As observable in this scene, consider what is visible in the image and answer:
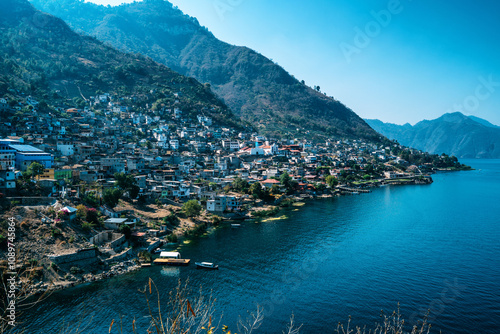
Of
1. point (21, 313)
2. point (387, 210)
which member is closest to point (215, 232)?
point (21, 313)

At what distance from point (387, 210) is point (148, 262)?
149 feet

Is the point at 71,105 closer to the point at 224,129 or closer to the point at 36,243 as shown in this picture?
the point at 224,129

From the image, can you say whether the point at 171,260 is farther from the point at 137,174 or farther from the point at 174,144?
the point at 174,144

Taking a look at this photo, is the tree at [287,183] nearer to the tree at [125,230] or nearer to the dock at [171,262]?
the tree at [125,230]

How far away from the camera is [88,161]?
184 feet

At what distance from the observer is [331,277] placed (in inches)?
1147

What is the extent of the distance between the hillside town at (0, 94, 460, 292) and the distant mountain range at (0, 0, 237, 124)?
7371 mm

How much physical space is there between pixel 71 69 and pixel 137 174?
3129 inches

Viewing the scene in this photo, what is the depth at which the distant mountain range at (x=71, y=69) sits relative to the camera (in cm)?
9738

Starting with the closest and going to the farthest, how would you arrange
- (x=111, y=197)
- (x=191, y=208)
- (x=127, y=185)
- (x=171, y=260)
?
1. (x=171, y=260)
2. (x=111, y=197)
3. (x=191, y=208)
4. (x=127, y=185)

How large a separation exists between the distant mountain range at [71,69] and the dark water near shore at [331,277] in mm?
81355

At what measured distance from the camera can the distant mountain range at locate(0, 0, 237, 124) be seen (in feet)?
319

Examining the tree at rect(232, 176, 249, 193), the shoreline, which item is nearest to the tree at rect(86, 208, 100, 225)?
the shoreline

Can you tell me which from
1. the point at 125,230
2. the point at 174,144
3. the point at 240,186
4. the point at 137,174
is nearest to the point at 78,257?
the point at 125,230
